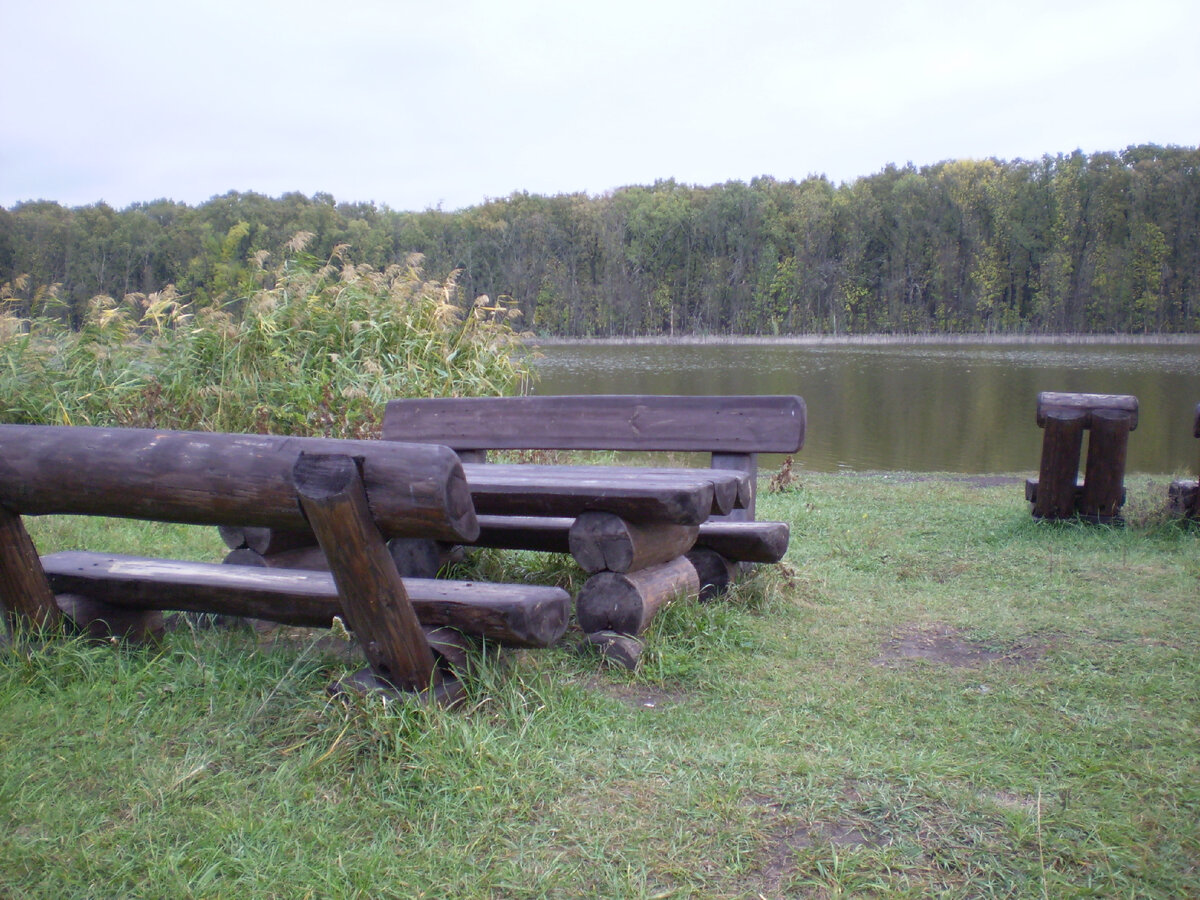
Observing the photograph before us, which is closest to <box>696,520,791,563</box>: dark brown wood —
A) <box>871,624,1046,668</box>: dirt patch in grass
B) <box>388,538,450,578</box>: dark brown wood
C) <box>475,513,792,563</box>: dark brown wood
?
<box>475,513,792,563</box>: dark brown wood

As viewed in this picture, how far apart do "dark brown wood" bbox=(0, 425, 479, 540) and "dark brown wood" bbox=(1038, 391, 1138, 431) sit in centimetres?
408

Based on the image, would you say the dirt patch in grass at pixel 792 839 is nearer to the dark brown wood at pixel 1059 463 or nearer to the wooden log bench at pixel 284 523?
the wooden log bench at pixel 284 523

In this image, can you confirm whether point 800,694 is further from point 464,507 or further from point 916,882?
point 464,507

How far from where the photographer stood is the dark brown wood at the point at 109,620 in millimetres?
2512

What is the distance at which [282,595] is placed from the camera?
2281mm

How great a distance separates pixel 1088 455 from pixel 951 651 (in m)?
2.49

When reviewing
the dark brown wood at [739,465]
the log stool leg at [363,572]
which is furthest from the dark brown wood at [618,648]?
the dark brown wood at [739,465]

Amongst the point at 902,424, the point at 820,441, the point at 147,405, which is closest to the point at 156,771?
the point at 147,405

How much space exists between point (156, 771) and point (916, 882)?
5.09 ft

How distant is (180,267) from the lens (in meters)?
37.3

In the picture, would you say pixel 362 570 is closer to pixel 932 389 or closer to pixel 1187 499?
pixel 1187 499

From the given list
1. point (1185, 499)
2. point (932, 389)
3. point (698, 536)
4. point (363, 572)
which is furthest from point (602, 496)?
point (932, 389)

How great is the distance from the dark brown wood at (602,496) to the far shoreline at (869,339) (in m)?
43.2

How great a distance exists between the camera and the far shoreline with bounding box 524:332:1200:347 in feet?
150
